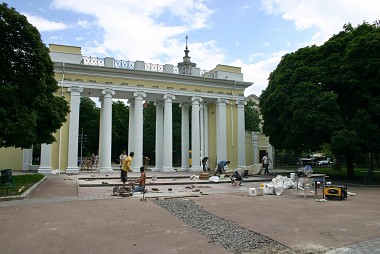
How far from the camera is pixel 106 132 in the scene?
27.0 m

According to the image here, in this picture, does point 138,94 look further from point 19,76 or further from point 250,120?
point 250,120

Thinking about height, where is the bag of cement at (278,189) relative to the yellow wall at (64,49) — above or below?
below

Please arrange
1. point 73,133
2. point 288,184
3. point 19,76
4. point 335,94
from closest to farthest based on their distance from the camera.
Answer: point 19,76 → point 288,184 → point 335,94 → point 73,133

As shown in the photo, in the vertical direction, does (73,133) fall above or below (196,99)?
below

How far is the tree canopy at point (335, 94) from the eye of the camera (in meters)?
18.7

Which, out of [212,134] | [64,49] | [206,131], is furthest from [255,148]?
[64,49]

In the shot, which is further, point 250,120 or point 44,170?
point 250,120

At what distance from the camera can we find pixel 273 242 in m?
6.49

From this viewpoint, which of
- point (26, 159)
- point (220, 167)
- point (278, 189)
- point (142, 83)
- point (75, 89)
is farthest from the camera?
point (26, 159)

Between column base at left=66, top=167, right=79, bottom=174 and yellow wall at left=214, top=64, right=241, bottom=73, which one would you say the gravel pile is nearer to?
column base at left=66, top=167, right=79, bottom=174

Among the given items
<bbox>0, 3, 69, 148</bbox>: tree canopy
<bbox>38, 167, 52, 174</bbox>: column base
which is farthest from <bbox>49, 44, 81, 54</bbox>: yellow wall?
<bbox>0, 3, 69, 148</bbox>: tree canopy

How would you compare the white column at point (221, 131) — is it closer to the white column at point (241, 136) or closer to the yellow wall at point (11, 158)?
the white column at point (241, 136)

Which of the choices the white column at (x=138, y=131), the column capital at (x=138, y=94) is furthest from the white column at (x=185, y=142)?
the column capital at (x=138, y=94)

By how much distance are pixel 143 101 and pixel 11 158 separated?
542 inches
